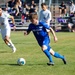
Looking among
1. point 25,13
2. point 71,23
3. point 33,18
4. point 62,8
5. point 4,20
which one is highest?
point 33,18

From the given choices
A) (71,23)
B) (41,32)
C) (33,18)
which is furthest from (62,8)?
(33,18)

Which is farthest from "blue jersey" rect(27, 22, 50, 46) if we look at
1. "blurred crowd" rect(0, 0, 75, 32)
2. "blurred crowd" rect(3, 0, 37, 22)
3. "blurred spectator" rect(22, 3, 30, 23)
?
"blurred spectator" rect(22, 3, 30, 23)

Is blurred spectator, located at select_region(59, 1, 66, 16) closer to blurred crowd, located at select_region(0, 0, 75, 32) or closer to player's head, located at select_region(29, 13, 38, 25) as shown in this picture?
blurred crowd, located at select_region(0, 0, 75, 32)

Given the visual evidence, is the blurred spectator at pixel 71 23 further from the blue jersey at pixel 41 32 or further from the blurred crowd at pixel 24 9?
the blue jersey at pixel 41 32

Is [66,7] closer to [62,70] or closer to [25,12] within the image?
[25,12]

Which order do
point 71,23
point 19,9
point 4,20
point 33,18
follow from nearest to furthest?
point 33,18 → point 4,20 → point 71,23 → point 19,9

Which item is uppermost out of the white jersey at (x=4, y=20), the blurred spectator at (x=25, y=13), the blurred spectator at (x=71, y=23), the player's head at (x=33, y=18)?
the player's head at (x=33, y=18)

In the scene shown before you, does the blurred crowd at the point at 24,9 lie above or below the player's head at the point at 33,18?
below

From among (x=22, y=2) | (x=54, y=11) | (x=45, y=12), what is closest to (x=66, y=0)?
(x=54, y=11)

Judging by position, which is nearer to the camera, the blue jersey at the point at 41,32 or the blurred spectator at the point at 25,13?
Result: the blue jersey at the point at 41,32

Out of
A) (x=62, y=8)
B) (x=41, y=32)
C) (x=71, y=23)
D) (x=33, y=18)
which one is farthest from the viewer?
(x=62, y=8)

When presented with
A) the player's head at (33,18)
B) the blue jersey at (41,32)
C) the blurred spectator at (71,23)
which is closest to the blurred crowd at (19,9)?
the blurred spectator at (71,23)

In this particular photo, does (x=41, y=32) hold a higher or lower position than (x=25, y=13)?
higher

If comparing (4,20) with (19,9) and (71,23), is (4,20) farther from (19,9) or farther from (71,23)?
(19,9)
